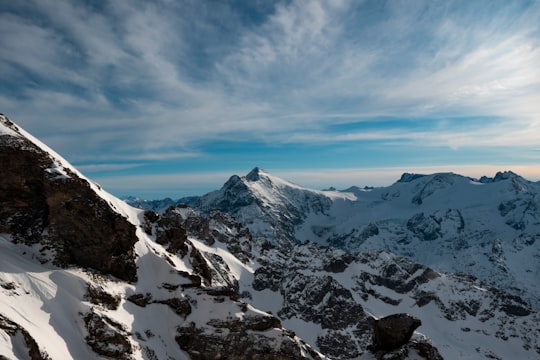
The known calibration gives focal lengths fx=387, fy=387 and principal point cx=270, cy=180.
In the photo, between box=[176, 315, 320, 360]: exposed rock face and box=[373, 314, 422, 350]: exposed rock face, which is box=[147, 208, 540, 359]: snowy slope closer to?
box=[176, 315, 320, 360]: exposed rock face

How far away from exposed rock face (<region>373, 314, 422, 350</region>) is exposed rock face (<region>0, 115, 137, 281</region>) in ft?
106

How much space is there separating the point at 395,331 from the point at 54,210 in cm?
4233

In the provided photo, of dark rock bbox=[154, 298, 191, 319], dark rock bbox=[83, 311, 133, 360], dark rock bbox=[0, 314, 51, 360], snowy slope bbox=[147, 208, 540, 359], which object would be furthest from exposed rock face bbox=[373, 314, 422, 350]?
snowy slope bbox=[147, 208, 540, 359]

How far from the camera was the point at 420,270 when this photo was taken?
199000 mm

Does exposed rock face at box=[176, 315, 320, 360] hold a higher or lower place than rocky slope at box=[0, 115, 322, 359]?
lower

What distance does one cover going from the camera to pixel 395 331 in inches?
1695

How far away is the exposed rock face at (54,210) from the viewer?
45.2 metres

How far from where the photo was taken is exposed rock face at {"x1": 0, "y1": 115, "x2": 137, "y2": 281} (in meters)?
45.2

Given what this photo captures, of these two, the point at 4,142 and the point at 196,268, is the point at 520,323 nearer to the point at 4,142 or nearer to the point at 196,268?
the point at 196,268

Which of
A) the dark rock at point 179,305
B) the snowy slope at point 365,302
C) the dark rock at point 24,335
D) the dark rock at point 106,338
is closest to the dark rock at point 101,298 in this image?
the dark rock at point 106,338

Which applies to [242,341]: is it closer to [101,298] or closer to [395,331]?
[101,298]

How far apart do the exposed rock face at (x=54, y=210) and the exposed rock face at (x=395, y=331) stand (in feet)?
106

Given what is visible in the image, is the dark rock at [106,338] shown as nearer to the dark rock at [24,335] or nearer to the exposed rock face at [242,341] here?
the dark rock at [24,335]

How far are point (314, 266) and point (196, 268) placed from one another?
438ft
